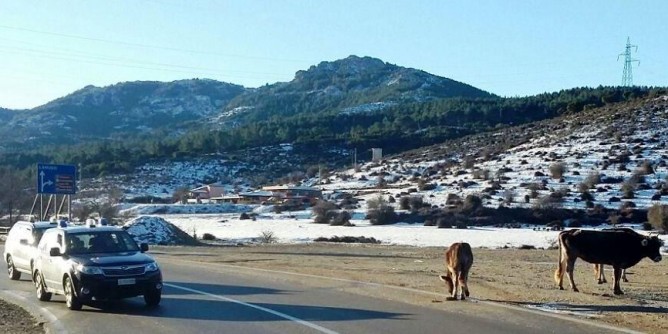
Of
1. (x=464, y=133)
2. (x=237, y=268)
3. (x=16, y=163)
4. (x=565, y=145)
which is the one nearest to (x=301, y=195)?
(x=565, y=145)

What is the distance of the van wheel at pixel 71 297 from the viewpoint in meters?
17.0

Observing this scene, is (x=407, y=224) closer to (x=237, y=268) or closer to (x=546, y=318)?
(x=237, y=268)

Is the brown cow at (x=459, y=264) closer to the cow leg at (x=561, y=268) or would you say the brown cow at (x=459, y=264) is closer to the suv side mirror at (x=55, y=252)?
the cow leg at (x=561, y=268)

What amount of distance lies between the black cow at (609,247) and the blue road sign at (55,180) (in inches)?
1269

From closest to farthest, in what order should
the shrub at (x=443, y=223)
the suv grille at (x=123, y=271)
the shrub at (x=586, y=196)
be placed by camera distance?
the suv grille at (x=123, y=271) → the shrub at (x=443, y=223) → the shrub at (x=586, y=196)

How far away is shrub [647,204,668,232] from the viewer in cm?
5312

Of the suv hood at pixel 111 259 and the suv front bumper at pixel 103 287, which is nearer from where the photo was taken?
the suv front bumper at pixel 103 287

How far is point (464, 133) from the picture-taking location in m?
128

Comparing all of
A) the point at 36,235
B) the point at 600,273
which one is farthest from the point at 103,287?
the point at 600,273

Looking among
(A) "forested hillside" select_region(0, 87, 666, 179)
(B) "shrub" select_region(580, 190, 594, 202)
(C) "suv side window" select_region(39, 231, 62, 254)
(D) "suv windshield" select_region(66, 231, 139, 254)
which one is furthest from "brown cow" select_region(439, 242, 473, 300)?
(A) "forested hillside" select_region(0, 87, 666, 179)

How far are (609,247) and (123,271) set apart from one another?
992 cm

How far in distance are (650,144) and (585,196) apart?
19113 mm

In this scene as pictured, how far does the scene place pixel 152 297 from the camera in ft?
57.2

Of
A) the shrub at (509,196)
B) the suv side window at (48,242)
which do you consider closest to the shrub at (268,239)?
the shrub at (509,196)
